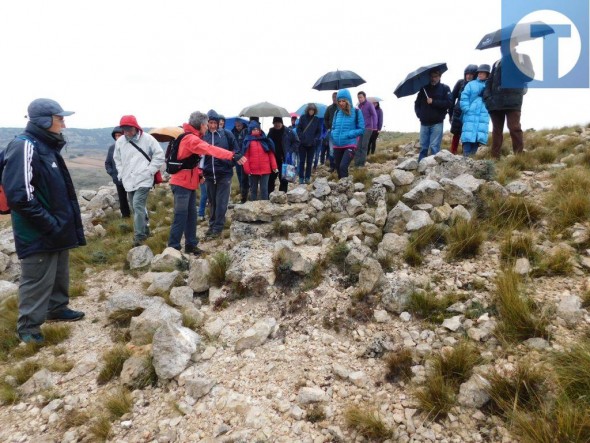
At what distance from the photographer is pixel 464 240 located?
4344 millimetres

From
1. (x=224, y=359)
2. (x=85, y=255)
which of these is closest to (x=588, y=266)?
(x=224, y=359)

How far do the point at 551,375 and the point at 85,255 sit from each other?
7.74 meters

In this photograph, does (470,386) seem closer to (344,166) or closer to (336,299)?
(336,299)

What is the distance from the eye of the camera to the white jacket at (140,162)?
6801 millimetres

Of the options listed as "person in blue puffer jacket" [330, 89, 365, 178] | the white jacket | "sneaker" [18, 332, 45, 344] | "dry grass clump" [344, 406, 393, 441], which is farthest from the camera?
"person in blue puffer jacket" [330, 89, 365, 178]

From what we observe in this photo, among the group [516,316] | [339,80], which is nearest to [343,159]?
[339,80]

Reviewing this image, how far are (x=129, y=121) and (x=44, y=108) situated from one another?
259cm

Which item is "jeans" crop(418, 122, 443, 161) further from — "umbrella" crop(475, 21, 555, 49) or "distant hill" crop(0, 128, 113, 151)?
"distant hill" crop(0, 128, 113, 151)

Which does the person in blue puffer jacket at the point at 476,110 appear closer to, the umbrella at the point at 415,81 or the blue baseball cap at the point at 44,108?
the umbrella at the point at 415,81

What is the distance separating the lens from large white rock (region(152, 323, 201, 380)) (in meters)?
3.27

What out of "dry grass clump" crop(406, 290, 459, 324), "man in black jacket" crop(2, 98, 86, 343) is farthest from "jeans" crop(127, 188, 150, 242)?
"dry grass clump" crop(406, 290, 459, 324)

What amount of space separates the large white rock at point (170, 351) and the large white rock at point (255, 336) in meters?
0.48

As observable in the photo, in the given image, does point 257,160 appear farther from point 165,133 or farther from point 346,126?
point 165,133

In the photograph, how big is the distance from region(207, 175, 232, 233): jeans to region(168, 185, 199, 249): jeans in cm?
77
